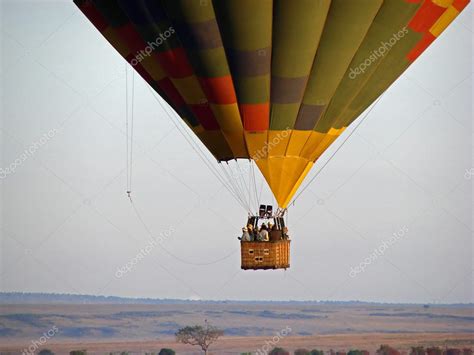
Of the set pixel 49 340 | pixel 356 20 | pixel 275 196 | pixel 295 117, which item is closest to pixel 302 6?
pixel 356 20

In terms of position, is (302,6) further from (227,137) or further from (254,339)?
(254,339)

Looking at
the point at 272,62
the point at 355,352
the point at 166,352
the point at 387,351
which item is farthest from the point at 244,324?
the point at 272,62

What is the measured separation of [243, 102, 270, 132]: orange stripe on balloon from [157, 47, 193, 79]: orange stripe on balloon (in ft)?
2.63

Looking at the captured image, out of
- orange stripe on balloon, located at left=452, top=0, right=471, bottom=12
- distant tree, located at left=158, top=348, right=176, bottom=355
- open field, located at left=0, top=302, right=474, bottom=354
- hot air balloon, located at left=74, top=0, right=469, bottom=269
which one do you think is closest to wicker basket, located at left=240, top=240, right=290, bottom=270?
hot air balloon, located at left=74, top=0, right=469, bottom=269

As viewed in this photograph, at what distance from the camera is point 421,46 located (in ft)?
45.4

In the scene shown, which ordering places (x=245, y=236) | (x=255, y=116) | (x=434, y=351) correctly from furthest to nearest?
1. (x=434, y=351)
2. (x=255, y=116)
3. (x=245, y=236)

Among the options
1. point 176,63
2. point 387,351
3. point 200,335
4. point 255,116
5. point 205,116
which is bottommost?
point 255,116

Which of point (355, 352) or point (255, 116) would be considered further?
point (355, 352)

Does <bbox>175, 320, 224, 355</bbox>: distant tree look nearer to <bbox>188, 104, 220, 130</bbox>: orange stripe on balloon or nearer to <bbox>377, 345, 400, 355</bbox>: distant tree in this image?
<bbox>377, 345, 400, 355</bbox>: distant tree

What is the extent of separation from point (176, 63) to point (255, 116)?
116 centimetres

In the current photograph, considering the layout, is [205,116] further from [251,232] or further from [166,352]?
[166,352]

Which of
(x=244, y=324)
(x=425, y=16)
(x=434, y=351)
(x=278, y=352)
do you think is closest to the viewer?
(x=425, y=16)

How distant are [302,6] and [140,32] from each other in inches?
83.4

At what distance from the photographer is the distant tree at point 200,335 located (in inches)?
1871
